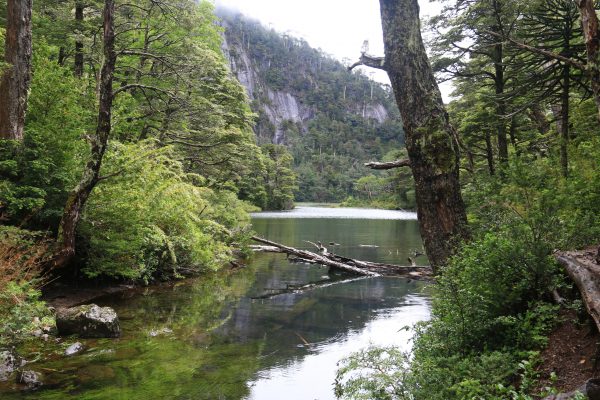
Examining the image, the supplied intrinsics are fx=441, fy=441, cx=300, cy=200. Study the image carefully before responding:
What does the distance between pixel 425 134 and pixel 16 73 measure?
8.63 m

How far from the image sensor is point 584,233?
4.77 metres

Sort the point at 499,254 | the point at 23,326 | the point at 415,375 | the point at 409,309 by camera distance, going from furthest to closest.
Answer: the point at 409,309, the point at 23,326, the point at 499,254, the point at 415,375

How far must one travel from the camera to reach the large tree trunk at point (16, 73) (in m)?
8.99

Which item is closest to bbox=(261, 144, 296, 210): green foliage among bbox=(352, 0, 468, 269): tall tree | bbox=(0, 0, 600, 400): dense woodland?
bbox=(0, 0, 600, 400): dense woodland

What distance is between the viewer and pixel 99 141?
340 inches

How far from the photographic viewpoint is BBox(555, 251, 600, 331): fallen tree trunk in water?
11.3ft

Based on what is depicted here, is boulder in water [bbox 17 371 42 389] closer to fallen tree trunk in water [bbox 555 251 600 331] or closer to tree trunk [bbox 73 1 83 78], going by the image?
fallen tree trunk in water [bbox 555 251 600 331]

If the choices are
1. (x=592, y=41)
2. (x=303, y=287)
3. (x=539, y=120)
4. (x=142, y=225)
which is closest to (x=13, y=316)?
(x=142, y=225)

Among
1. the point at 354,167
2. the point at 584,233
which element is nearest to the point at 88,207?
the point at 584,233

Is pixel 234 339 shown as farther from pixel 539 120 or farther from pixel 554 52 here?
pixel 539 120

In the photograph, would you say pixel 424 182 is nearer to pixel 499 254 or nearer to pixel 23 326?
pixel 499 254

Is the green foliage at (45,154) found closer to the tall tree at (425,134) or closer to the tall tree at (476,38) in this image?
the tall tree at (425,134)

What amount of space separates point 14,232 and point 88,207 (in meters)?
2.29

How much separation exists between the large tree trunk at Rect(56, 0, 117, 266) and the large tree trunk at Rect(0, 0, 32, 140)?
1.81 metres
